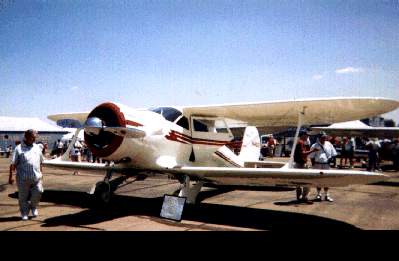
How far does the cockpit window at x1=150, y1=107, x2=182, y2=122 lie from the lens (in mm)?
8375

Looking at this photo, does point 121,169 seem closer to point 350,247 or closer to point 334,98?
point 334,98

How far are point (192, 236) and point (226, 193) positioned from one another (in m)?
7.66

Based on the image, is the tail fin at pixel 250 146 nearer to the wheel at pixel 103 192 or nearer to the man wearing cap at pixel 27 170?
the wheel at pixel 103 192

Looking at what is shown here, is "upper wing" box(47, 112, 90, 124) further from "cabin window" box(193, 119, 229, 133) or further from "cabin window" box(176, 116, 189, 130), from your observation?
"cabin window" box(193, 119, 229, 133)

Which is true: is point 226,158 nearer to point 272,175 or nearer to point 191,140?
point 191,140

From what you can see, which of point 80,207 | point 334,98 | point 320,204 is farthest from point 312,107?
point 80,207

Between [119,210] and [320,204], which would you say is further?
[320,204]

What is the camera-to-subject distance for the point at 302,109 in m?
8.61

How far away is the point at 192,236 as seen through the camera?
347 cm

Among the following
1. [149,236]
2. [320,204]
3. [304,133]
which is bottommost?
[320,204]

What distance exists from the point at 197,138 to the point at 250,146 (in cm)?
396

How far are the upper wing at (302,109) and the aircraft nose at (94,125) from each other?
2.67 m

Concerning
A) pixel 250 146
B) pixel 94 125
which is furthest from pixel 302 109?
pixel 94 125

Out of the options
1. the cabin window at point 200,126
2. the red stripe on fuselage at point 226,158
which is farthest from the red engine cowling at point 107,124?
the red stripe on fuselage at point 226,158
